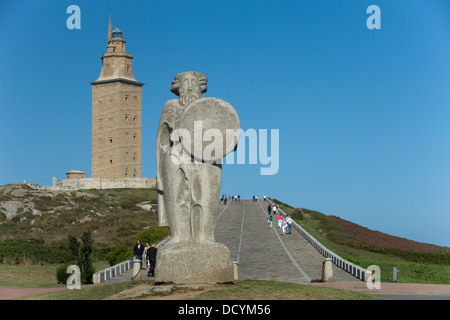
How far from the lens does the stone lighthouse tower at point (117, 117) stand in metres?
102

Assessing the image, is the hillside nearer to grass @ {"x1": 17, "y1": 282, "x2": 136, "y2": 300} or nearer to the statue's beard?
the statue's beard

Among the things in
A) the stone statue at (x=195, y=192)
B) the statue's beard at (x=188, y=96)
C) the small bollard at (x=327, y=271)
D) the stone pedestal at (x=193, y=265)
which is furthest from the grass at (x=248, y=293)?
the small bollard at (x=327, y=271)

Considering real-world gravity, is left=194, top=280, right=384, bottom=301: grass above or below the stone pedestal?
→ below

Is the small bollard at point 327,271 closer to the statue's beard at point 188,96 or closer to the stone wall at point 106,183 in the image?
the statue's beard at point 188,96

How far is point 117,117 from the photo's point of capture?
336 feet

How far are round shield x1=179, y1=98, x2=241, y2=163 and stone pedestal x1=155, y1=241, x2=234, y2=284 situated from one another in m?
1.71

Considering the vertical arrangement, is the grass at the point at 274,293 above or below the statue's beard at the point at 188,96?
below

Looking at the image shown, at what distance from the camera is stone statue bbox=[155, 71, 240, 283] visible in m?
12.8

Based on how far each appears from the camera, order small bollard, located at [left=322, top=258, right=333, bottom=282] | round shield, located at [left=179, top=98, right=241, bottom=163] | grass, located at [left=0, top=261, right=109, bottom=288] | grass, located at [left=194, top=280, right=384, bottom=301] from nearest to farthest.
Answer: grass, located at [left=194, top=280, right=384, bottom=301]
round shield, located at [left=179, top=98, right=241, bottom=163]
small bollard, located at [left=322, top=258, right=333, bottom=282]
grass, located at [left=0, top=261, right=109, bottom=288]

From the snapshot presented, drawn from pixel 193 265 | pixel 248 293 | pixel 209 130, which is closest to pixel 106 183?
pixel 209 130

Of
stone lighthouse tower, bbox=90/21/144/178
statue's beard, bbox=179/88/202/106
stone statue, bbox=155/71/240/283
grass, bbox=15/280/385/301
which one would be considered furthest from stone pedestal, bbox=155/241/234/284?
stone lighthouse tower, bbox=90/21/144/178

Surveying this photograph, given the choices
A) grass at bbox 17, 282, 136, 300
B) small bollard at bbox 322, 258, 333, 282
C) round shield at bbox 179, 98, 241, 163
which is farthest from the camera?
small bollard at bbox 322, 258, 333, 282
